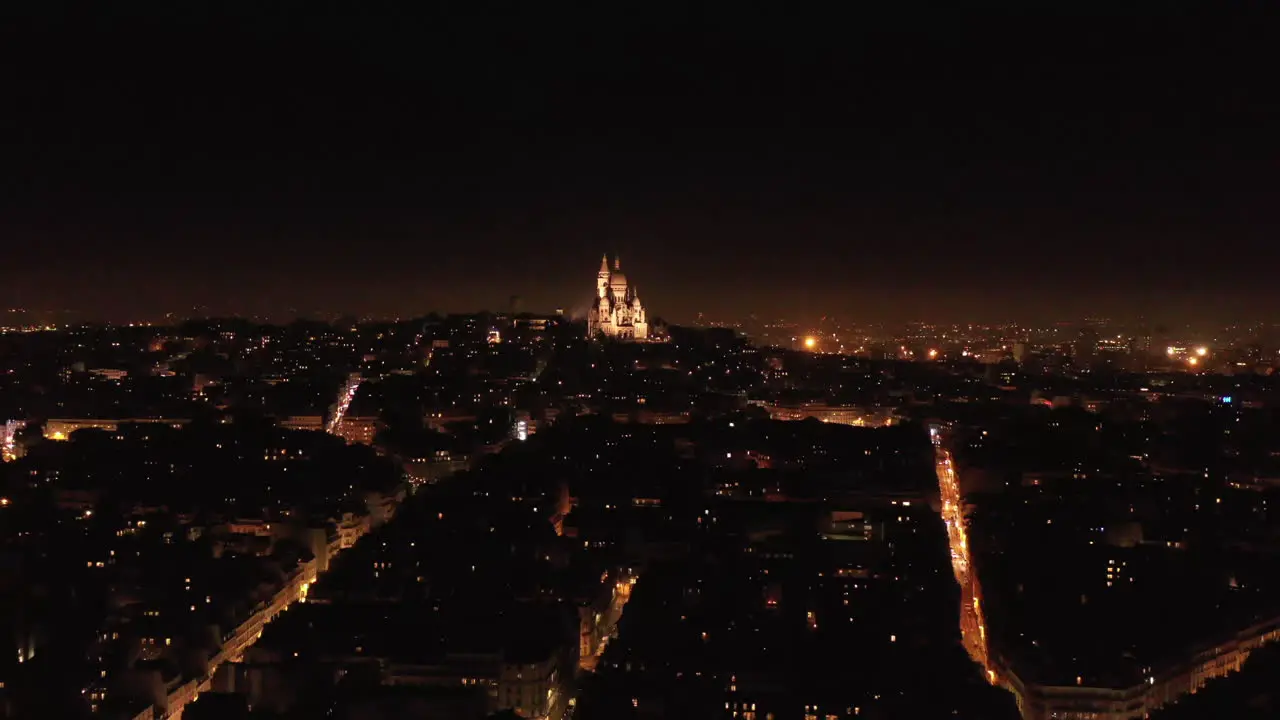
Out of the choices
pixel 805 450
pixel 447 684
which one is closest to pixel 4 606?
pixel 447 684

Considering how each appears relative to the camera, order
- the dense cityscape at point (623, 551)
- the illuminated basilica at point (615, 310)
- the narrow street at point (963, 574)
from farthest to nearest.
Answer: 1. the illuminated basilica at point (615, 310)
2. the narrow street at point (963, 574)
3. the dense cityscape at point (623, 551)

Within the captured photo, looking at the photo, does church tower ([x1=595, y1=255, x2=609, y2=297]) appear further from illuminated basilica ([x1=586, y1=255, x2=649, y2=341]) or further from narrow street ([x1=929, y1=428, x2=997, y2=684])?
narrow street ([x1=929, y1=428, x2=997, y2=684])

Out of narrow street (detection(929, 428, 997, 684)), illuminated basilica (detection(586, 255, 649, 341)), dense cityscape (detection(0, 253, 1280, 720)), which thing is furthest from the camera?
illuminated basilica (detection(586, 255, 649, 341))

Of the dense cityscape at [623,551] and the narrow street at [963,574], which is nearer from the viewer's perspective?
the dense cityscape at [623,551]

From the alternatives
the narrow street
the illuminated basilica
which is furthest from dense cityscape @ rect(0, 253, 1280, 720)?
the illuminated basilica

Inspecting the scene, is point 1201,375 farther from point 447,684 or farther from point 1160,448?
point 447,684

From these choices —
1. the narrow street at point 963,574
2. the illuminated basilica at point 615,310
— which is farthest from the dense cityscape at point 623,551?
the illuminated basilica at point 615,310

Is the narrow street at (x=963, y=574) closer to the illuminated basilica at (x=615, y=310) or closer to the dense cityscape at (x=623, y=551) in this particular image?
the dense cityscape at (x=623, y=551)

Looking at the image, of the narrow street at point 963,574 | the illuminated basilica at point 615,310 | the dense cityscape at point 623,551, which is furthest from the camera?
the illuminated basilica at point 615,310
